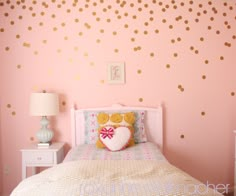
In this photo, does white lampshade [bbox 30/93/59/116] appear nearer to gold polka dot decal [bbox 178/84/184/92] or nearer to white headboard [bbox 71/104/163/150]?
white headboard [bbox 71/104/163/150]

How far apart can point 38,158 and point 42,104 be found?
0.54 meters

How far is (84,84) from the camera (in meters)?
2.93

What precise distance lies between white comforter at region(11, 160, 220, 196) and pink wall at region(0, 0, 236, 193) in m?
1.22

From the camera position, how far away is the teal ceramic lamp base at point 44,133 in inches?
107

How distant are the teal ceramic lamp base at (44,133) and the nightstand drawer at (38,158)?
0.52 feet

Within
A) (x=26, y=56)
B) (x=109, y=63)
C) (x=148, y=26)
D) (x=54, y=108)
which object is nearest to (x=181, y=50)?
(x=148, y=26)

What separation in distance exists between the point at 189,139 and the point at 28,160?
178 cm

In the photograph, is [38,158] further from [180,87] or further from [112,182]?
[180,87]

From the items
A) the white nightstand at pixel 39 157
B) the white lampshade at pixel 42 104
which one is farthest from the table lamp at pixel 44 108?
the white nightstand at pixel 39 157

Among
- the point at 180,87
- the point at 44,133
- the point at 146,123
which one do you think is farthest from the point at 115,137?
the point at 180,87

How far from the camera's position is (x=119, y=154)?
2.33m

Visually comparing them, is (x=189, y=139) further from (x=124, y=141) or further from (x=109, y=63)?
(x=109, y=63)

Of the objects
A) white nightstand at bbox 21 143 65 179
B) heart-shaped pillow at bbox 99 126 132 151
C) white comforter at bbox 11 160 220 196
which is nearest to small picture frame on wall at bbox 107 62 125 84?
heart-shaped pillow at bbox 99 126 132 151

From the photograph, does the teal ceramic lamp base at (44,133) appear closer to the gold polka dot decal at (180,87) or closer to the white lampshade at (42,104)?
the white lampshade at (42,104)
